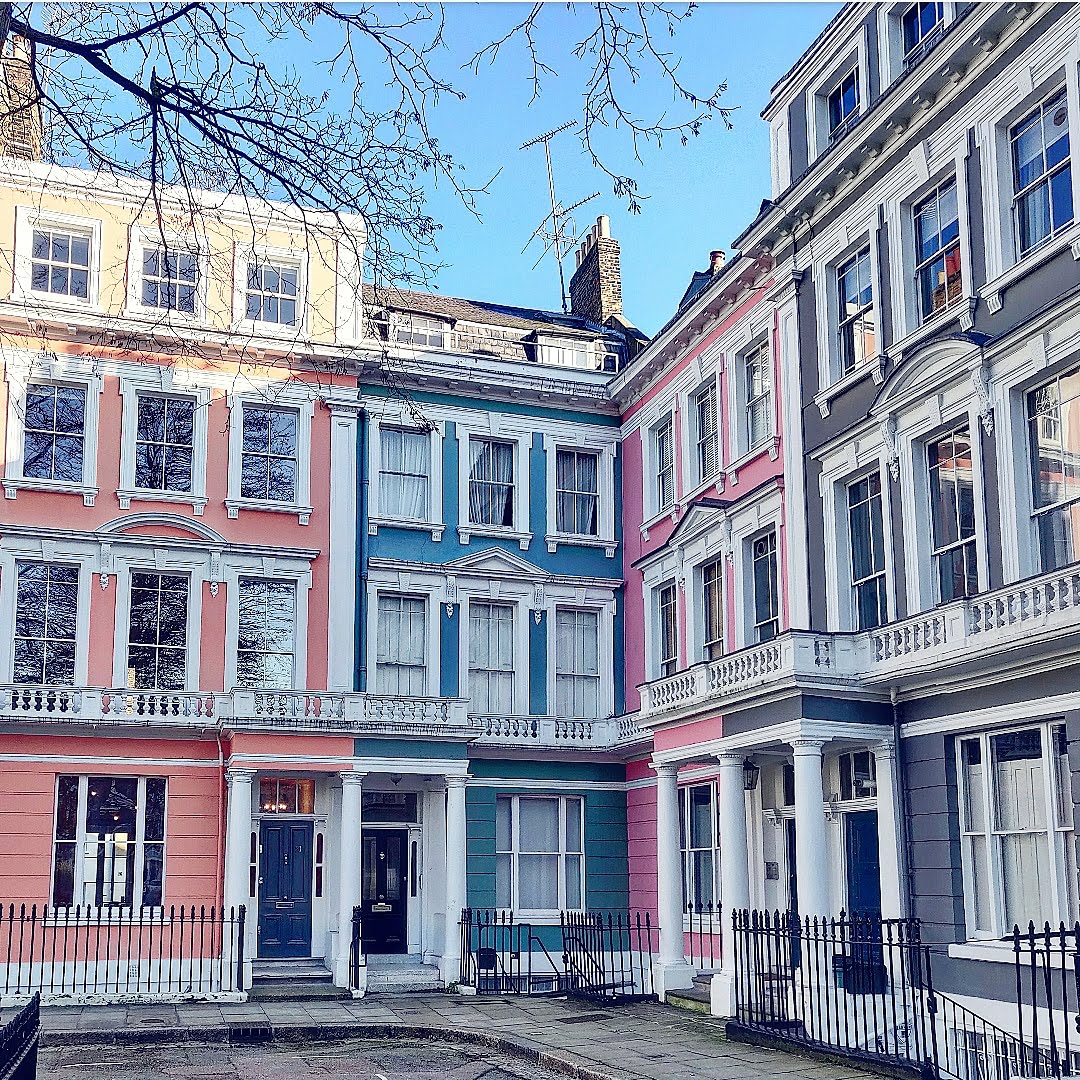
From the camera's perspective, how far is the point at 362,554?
25516 millimetres

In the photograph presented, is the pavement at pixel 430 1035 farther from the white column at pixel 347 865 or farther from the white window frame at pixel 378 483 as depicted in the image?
the white window frame at pixel 378 483

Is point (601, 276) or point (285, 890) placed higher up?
point (601, 276)

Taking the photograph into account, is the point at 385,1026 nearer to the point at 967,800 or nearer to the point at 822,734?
the point at 822,734

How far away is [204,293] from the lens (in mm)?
24156

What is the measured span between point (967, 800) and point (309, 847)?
12.6 m

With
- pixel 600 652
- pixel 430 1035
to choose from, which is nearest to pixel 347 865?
pixel 430 1035

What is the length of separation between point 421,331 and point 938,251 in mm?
12583

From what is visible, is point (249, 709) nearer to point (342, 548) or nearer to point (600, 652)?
point (342, 548)

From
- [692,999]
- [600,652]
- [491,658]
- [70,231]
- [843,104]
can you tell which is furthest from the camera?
[600,652]

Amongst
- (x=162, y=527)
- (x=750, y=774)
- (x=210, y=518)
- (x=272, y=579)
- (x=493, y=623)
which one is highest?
(x=210, y=518)

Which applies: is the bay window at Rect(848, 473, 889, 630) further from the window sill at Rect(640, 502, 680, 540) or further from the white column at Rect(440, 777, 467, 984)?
the white column at Rect(440, 777, 467, 984)

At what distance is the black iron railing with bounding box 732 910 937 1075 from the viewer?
46.2 ft

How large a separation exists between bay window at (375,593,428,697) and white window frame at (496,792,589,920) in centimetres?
268

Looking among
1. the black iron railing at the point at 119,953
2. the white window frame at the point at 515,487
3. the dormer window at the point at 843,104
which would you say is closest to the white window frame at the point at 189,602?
the black iron railing at the point at 119,953
